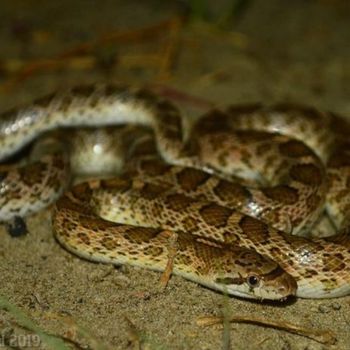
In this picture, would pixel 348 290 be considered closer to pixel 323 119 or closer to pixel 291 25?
pixel 323 119

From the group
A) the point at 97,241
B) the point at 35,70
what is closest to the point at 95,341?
the point at 97,241

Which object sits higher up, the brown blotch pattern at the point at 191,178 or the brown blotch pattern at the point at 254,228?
the brown blotch pattern at the point at 254,228

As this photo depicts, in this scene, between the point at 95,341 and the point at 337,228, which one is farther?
the point at 337,228

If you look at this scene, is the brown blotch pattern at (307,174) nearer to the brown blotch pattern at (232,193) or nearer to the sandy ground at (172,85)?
the brown blotch pattern at (232,193)

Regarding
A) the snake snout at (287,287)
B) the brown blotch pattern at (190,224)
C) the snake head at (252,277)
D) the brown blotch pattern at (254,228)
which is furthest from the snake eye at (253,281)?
the brown blotch pattern at (190,224)

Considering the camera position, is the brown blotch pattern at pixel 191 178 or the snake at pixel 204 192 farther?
the brown blotch pattern at pixel 191 178

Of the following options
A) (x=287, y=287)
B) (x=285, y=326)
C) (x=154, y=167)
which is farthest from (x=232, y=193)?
(x=285, y=326)
